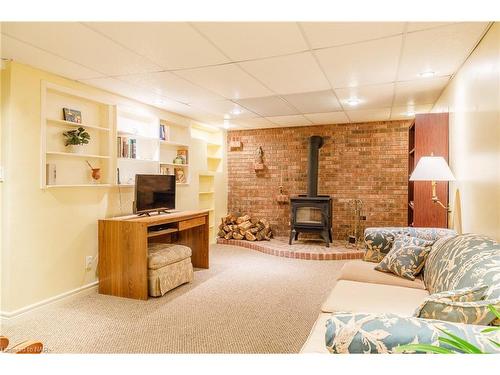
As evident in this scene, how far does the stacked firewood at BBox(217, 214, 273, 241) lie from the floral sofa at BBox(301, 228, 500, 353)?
3111mm

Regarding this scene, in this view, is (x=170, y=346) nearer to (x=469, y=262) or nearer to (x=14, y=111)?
(x=469, y=262)

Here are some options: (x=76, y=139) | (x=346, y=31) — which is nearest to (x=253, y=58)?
(x=346, y=31)

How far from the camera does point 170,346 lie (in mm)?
2416

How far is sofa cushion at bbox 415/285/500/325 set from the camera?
3.91 feet

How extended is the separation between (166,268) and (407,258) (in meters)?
2.35

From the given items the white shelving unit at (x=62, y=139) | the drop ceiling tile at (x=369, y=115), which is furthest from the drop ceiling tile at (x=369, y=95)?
the white shelving unit at (x=62, y=139)

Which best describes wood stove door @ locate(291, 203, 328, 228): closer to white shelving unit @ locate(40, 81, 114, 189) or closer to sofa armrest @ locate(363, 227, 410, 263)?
sofa armrest @ locate(363, 227, 410, 263)

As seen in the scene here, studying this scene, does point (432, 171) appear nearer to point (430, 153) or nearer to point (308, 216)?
point (430, 153)

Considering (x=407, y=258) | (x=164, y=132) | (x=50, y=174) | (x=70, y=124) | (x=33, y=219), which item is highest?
(x=164, y=132)

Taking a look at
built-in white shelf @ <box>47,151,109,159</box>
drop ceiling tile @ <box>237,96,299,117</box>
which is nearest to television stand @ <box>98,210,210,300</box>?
built-in white shelf @ <box>47,151,109,159</box>

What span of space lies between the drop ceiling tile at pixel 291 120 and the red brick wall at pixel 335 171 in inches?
12.5

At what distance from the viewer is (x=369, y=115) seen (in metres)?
5.32
